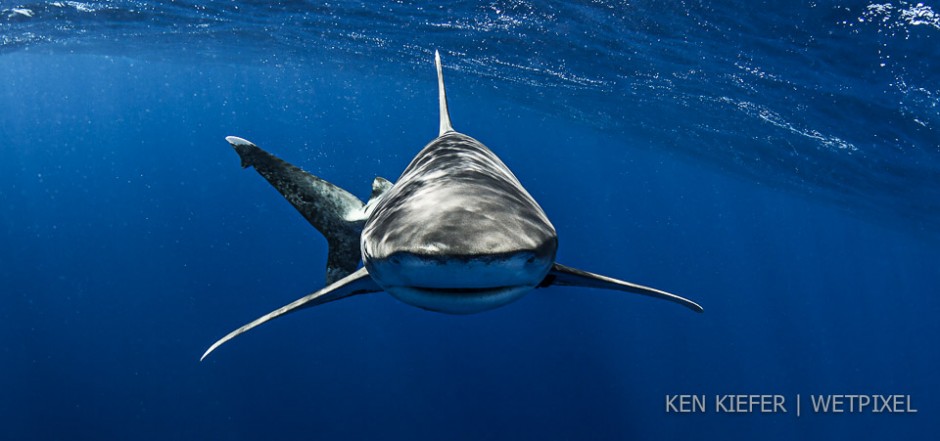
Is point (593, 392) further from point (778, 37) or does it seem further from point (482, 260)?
point (482, 260)

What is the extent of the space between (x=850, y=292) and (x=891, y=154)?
104 m

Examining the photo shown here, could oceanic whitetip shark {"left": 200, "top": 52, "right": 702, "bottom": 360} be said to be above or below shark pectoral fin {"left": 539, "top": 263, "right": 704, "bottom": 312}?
above

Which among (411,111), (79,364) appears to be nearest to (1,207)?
(79,364)

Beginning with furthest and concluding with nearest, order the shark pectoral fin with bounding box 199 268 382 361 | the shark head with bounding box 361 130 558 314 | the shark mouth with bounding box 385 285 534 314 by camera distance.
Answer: the shark pectoral fin with bounding box 199 268 382 361
the shark mouth with bounding box 385 285 534 314
the shark head with bounding box 361 130 558 314

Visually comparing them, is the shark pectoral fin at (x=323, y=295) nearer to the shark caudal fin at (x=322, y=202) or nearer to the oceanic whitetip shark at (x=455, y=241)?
the oceanic whitetip shark at (x=455, y=241)

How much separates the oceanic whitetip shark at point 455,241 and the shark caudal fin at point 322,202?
2 cm

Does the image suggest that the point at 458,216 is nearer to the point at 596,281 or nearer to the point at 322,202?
the point at 596,281

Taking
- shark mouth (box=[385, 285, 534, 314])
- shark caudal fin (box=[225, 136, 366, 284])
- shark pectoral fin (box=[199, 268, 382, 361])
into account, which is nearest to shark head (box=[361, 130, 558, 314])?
shark mouth (box=[385, 285, 534, 314])

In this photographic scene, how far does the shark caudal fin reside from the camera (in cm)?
487

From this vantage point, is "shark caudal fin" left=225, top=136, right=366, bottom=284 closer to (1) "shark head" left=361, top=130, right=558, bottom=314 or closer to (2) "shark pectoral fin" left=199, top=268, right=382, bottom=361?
(2) "shark pectoral fin" left=199, top=268, right=382, bottom=361

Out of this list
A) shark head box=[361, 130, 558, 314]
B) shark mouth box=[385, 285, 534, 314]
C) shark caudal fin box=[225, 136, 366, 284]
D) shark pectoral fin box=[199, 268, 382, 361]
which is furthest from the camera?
shark caudal fin box=[225, 136, 366, 284]

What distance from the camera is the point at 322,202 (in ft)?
16.9

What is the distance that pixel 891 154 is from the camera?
65.3 feet

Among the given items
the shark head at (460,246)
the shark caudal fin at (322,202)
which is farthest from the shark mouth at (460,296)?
the shark caudal fin at (322,202)
